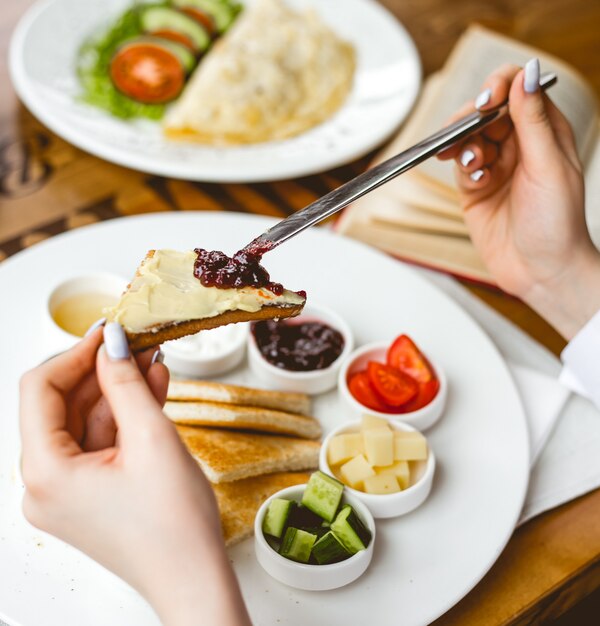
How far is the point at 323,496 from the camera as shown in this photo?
2.20m

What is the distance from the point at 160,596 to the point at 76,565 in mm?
632

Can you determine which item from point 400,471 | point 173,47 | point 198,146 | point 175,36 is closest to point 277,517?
Result: point 400,471

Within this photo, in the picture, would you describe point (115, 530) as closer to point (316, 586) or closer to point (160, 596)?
point (160, 596)

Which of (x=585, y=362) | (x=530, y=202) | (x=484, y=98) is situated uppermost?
(x=484, y=98)

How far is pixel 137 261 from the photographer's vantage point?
119 inches

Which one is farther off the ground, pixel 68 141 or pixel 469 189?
pixel 469 189

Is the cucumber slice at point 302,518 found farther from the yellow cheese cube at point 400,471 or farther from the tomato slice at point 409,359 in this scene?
the tomato slice at point 409,359

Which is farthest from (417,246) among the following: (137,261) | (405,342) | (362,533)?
(362,533)

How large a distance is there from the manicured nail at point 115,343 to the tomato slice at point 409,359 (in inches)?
44.2

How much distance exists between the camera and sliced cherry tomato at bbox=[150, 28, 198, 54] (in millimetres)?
4289

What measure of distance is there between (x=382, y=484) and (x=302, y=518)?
256 millimetres

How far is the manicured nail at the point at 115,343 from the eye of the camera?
176 cm

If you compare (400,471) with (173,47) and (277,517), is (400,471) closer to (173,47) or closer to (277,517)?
(277,517)

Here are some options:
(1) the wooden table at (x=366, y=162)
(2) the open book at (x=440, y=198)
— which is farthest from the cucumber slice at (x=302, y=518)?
(2) the open book at (x=440, y=198)
